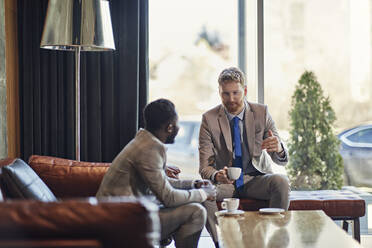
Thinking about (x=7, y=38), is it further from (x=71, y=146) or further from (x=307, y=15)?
(x=307, y=15)

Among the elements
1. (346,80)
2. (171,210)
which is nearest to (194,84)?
(346,80)

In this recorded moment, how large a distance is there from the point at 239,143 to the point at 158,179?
1.29 meters

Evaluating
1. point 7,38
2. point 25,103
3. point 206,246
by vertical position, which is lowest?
point 206,246

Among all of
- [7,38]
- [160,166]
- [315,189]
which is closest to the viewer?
[160,166]

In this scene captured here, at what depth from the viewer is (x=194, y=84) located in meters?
5.11

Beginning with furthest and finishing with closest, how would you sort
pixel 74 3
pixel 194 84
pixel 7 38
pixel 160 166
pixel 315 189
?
1. pixel 194 84
2. pixel 315 189
3. pixel 7 38
4. pixel 74 3
5. pixel 160 166

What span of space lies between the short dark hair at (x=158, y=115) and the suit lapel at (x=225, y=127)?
3.71ft

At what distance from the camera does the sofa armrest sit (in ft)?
4.67

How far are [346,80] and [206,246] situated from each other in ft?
6.73

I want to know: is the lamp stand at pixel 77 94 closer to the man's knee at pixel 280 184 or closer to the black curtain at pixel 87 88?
the black curtain at pixel 87 88

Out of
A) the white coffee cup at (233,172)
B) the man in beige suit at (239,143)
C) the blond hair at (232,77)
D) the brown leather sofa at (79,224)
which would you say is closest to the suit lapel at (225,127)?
the man in beige suit at (239,143)

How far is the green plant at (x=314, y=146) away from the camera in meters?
4.80

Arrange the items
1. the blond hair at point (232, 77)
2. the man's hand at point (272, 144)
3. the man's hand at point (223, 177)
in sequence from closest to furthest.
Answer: the man's hand at point (223, 177) → the man's hand at point (272, 144) → the blond hair at point (232, 77)

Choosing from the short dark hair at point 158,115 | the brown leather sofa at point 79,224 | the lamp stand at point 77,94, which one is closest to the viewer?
the brown leather sofa at point 79,224
